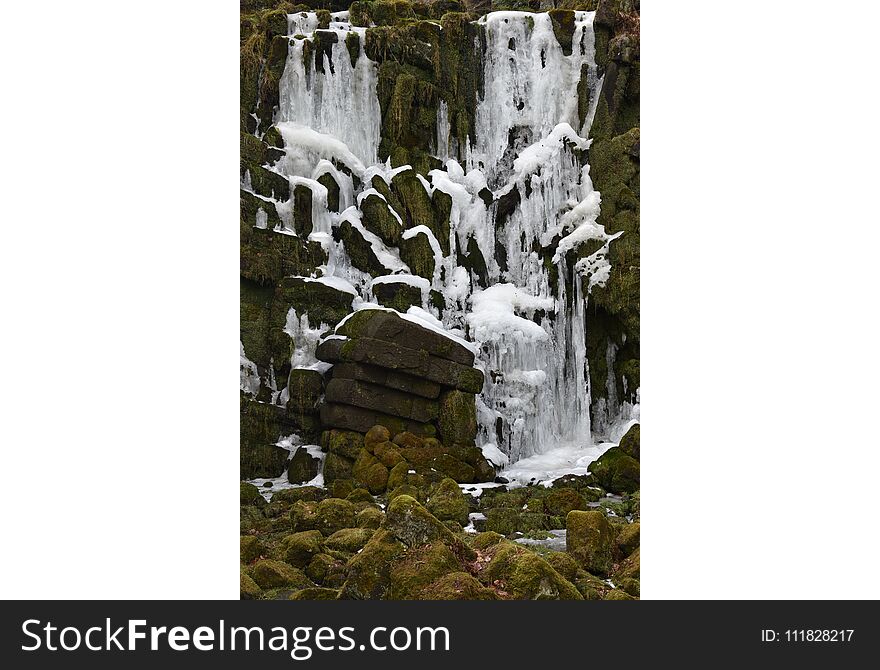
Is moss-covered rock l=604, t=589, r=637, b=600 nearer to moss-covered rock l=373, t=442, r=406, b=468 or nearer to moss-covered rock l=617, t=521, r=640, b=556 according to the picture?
moss-covered rock l=617, t=521, r=640, b=556

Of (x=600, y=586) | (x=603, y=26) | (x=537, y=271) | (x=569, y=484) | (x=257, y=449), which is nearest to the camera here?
(x=600, y=586)

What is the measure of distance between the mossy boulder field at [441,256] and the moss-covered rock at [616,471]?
0.09 ft

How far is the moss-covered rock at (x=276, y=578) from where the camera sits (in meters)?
5.46

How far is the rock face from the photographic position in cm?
950

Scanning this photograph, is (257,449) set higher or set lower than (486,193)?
lower

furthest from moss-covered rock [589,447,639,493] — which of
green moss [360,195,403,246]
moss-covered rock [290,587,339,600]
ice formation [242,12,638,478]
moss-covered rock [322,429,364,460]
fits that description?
moss-covered rock [290,587,339,600]

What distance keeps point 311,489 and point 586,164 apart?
679 cm

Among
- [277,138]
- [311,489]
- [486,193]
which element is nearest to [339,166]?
[277,138]

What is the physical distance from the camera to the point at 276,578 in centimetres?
548

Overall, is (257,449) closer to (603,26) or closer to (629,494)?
(629,494)

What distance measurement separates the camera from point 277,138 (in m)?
11.7

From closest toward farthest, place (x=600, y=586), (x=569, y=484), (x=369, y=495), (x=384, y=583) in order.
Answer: (x=384, y=583) → (x=600, y=586) → (x=369, y=495) → (x=569, y=484)

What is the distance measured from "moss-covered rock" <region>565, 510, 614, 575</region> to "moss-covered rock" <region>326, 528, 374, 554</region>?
1.69 m

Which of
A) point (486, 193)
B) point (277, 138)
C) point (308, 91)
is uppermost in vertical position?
point (308, 91)
